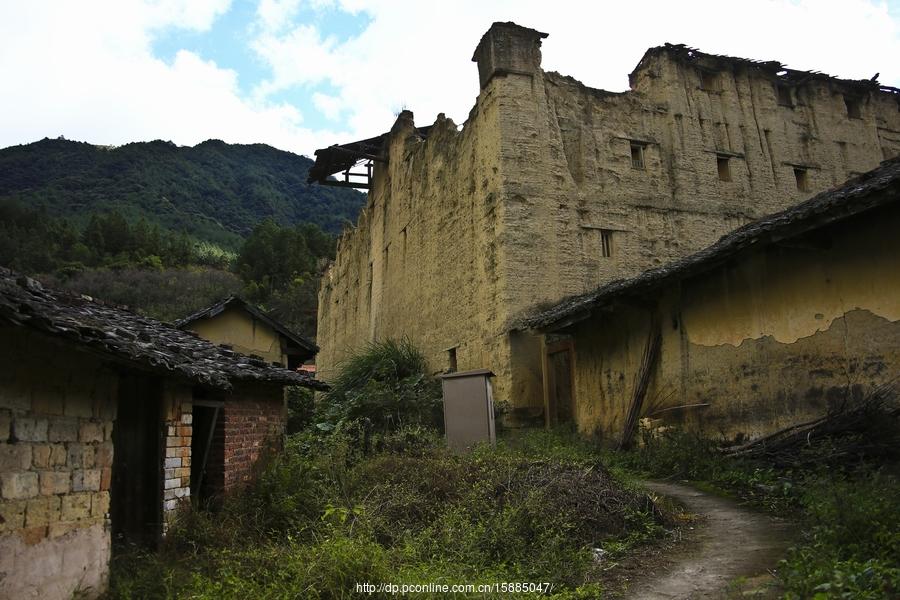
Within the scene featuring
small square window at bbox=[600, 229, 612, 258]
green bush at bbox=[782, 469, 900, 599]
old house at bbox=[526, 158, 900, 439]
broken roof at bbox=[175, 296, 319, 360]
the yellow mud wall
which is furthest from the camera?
small square window at bbox=[600, 229, 612, 258]

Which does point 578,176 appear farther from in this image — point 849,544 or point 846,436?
point 849,544

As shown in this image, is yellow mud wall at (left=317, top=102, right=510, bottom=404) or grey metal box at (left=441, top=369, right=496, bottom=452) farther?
yellow mud wall at (left=317, top=102, right=510, bottom=404)

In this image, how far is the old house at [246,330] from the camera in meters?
15.9

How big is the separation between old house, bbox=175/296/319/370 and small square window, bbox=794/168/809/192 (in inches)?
595

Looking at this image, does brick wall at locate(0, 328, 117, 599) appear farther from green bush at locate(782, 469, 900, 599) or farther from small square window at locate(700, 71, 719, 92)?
small square window at locate(700, 71, 719, 92)

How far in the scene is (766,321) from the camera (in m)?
9.72

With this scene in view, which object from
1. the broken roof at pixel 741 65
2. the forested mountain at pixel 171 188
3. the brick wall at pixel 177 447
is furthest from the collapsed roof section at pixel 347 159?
the forested mountain at pixel 171 188

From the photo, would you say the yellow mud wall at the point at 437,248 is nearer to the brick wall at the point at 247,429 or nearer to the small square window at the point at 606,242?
the small square window at the point at 606,242

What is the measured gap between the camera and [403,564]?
5.83 metres

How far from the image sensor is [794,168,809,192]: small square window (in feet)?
67.4

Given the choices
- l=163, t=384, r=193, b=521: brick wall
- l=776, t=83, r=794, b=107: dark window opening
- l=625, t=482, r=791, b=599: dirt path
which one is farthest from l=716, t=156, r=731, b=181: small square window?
l=163, t=384, r=193, b=521: brick wall

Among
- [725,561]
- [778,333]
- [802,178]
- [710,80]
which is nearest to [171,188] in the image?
[710,80]

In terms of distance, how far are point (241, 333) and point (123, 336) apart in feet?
33.8

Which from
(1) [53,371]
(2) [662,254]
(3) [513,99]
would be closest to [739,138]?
(2) [662,254]
